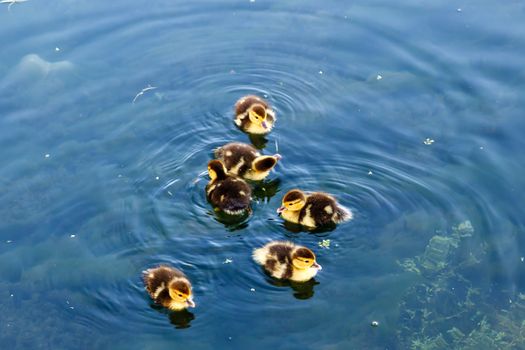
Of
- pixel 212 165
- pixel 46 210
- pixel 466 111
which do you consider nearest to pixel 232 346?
pixel 212 165

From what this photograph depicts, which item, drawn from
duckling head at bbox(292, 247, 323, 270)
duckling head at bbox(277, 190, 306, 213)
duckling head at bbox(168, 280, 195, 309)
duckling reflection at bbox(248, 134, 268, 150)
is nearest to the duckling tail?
duckling head at bbox(277, 190, 306, 213)

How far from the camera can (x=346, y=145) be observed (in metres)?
7.66

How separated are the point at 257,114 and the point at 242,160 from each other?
53 cm

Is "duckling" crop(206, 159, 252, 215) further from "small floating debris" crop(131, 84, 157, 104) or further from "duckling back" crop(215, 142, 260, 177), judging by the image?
"small floating debris" crop(131, 84, 157, 104)

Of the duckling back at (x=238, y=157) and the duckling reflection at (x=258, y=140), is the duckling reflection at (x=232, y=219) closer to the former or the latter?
the duckling back at (x=238, y=157)

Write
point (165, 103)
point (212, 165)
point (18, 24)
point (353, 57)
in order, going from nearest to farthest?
point (212, 165)
point (165, 103)
point (353, 57)
point (18, 24)

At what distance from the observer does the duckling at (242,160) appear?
7.39 meters

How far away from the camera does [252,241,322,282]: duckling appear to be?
6266 millimetres

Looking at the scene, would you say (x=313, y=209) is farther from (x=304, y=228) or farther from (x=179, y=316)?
(x=179, y=316)

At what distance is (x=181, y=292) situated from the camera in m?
6.00

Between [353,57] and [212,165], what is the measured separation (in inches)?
105

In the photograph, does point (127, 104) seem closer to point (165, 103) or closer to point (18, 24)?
point (165, 103)

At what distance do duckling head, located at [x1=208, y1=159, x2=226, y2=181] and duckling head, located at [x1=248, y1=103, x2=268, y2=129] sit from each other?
803mm

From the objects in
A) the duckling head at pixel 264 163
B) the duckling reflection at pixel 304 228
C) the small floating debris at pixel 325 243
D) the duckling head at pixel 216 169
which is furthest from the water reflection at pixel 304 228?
the duckling head at pixel 216 169
